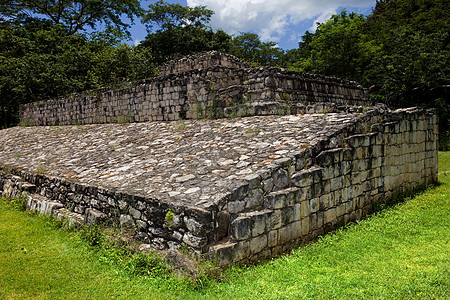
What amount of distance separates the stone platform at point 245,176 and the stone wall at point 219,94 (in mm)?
620

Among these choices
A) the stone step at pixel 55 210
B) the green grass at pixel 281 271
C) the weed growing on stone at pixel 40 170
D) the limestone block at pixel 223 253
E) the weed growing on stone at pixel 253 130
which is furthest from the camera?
the weed growing on stone at pixel 40 170

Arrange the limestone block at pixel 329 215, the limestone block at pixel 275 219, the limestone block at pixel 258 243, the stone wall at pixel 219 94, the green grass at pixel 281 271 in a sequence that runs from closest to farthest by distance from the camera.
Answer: the green grass at pixel 281 271
the limestone block at pixel 258 243
the limestone block at pixel 275 219
the limestone block at pixel 329 215
the stone wall at pixel 219 94

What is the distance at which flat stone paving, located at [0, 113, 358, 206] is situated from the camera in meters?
4.61

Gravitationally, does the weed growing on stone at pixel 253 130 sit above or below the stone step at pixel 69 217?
above

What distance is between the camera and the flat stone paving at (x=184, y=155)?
4609mm

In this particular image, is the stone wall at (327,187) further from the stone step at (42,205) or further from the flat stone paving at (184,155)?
the stone step at (42,205)

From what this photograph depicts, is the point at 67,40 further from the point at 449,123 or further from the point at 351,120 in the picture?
the point at 449,123

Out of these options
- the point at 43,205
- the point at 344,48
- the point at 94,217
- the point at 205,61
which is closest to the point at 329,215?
the point at 94,217

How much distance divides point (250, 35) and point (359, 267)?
36.0 metres

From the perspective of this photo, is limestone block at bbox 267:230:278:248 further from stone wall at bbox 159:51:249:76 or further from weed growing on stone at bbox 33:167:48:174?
stone wall at bbox 159:51:249:76

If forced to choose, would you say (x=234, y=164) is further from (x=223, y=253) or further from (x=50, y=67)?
(x=50, y=67)

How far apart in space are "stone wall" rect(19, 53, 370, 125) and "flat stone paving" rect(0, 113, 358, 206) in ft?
1.59

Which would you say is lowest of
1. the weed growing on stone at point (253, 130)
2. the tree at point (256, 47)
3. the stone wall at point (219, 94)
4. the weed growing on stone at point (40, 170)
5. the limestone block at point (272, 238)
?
the limestone block at point (272, 238)

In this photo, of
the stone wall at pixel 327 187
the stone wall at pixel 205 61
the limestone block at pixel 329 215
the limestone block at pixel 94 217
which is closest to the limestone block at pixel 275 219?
the stone wall at pixel 327 187
